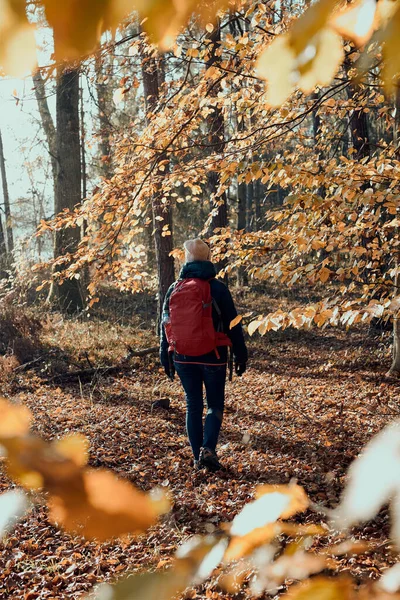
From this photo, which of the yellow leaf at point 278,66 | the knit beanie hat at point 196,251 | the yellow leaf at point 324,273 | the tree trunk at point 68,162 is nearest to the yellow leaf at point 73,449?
the yellow leaf at point 278,66

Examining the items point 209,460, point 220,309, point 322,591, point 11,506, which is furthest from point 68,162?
point 322,591

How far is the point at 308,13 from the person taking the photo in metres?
0.43

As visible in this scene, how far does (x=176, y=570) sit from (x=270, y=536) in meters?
0.18

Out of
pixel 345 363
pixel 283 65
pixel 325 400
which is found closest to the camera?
pixel 283 65

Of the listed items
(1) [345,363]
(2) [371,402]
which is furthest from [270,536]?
(1) [345,363]

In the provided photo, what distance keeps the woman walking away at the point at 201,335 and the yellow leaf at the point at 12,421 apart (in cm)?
347

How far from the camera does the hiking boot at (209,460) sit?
4.16 meters

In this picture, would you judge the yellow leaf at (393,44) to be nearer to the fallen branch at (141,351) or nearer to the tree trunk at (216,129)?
the tree trunk at (216,129)

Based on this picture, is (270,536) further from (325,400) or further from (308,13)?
(325,400)

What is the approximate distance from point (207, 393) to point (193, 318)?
0.71 metres

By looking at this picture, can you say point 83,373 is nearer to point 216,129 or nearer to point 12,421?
point 216,129

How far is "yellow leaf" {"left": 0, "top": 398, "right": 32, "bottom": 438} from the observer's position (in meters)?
0.37

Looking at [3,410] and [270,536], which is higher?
[3,410]

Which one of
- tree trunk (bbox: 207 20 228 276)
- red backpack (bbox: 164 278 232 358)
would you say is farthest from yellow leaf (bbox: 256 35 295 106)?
red backpack (bbox: 164 278 232 358)
